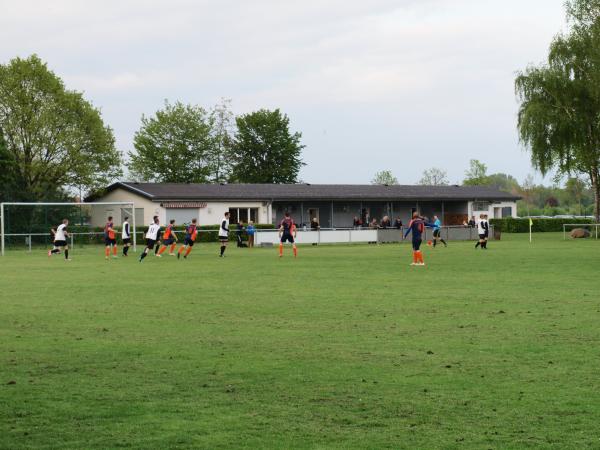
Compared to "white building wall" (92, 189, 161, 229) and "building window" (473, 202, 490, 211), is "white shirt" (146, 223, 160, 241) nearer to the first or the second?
"white building wall" (92, 189, 161, 229)

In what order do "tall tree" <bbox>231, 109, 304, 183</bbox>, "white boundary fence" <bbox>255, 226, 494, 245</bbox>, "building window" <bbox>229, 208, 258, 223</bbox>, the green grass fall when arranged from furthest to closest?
"tall tree" <bbox>231, 109, 304, 183</bbox> < "building window" <bbox>229, 208, 258, 223</bbox> < "white boundary fence" <bbox>255, 226, 494, 245</bbox> < the green grass

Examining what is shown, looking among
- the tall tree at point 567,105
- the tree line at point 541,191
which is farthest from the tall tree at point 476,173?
the tall tree at point 567,105

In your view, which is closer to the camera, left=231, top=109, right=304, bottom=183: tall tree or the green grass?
the green grass

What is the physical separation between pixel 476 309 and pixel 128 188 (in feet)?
163

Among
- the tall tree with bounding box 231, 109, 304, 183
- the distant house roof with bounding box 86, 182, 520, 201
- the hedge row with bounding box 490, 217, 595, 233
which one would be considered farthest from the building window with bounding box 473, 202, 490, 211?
the tall tree with bounding box 231, 109, 304, 183

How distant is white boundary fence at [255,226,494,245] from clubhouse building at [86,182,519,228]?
10.7 meters

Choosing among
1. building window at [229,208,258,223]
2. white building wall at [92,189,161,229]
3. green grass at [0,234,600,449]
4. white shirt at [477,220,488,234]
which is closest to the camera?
green grass at [0,234,600,449]

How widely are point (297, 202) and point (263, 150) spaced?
30.9 metres

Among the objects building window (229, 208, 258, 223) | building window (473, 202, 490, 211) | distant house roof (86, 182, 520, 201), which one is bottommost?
building window (229, 208, 258, 223)

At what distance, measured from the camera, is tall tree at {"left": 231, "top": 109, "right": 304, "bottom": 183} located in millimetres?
96438

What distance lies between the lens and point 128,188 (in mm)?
62469

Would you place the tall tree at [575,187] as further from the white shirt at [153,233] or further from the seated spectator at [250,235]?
the white shirt at [153,233]

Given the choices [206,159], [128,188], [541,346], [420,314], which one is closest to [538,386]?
[541,346]

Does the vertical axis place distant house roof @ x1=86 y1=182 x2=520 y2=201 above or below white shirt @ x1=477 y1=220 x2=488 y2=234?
above
